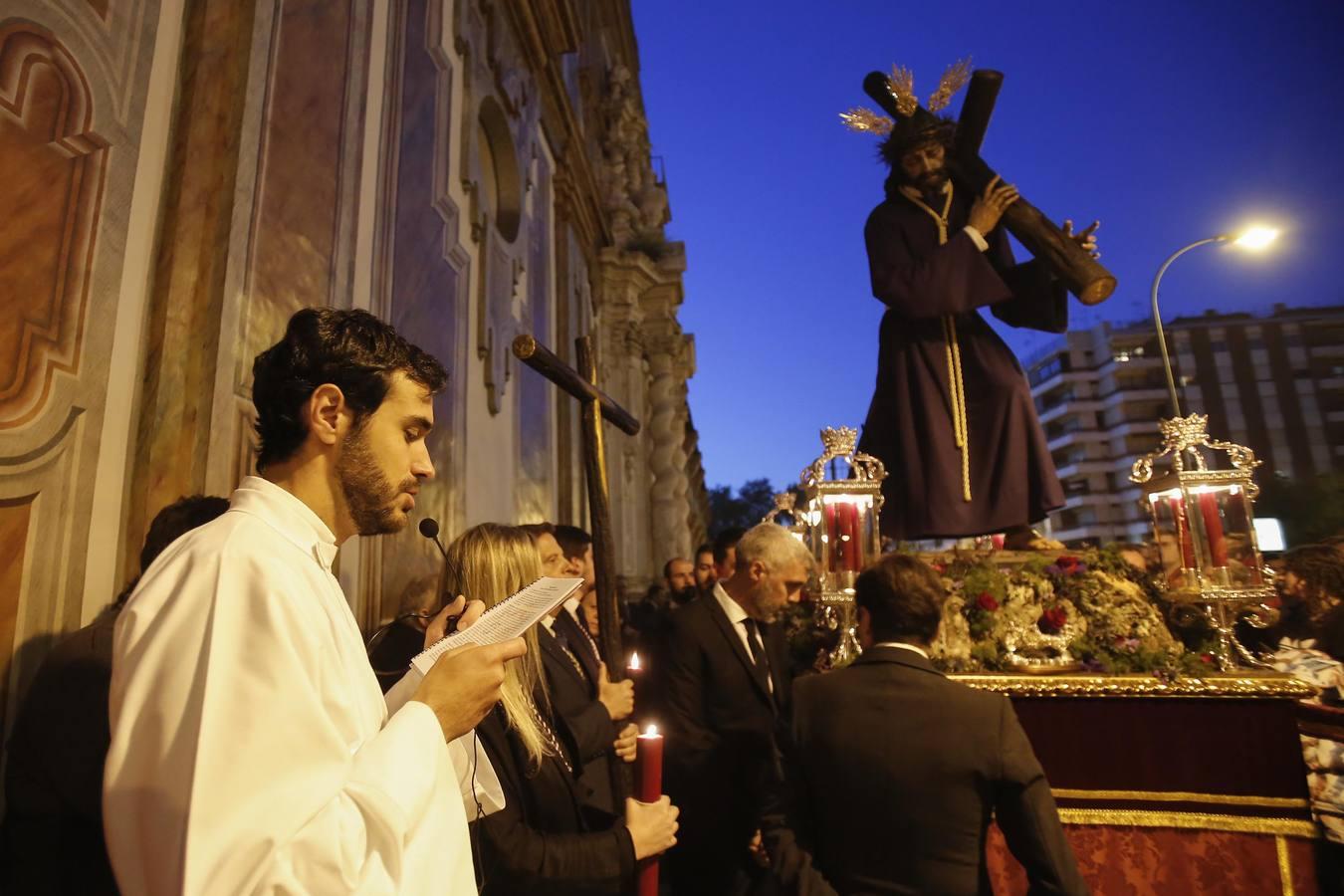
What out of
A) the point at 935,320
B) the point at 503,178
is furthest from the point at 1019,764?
the point at 503,178

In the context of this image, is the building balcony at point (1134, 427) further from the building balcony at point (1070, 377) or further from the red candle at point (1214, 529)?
the red candle at point (1214, 529)

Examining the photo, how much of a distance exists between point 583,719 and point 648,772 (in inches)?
20.7

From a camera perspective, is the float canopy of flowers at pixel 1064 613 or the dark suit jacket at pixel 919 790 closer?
the dark suit jacket at pixel 919 790

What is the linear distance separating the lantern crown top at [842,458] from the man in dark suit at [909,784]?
1.49m

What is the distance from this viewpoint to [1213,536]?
335cm

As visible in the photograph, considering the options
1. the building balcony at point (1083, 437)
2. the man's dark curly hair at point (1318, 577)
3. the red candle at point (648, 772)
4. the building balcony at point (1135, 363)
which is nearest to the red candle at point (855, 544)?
the red candle at point (648, 772)

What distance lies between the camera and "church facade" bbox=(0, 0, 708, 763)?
1.97 metres

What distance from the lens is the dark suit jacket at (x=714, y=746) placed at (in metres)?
3.37

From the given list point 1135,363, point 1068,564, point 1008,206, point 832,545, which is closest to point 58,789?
point 832,545

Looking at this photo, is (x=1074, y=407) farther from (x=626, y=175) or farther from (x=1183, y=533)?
(x=1183, y=533)

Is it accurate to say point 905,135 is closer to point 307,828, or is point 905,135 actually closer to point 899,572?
point 899,572

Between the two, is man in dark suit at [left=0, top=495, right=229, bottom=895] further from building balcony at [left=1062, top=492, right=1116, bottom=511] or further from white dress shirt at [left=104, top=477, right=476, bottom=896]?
building balcony at [left=1062, top=492, right=1116, bottom=511]

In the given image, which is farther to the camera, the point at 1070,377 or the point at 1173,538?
the point at 1070,377

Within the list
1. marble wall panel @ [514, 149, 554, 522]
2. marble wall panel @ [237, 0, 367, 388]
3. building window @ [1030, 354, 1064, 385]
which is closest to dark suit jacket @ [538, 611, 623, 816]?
marble wall panel @ [237, 0, 367, 388]
